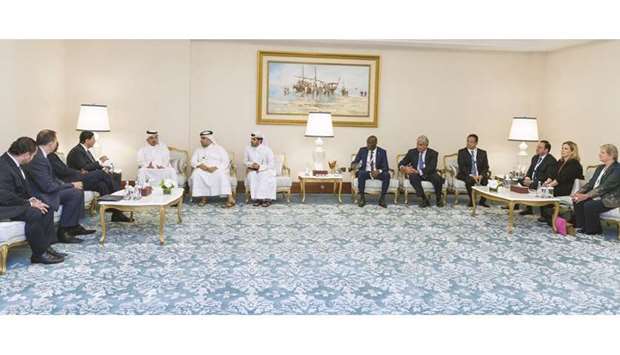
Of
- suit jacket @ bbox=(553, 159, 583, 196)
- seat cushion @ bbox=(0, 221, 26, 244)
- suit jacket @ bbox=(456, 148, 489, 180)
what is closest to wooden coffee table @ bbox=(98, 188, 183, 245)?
seat cushion @ bbox=(0, 221, 26, 244)

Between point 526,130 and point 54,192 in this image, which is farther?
point 526,130

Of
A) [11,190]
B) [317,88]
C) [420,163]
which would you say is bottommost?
[11,190]

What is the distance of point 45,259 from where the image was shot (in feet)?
16.9

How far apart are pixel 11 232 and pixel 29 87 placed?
399cm

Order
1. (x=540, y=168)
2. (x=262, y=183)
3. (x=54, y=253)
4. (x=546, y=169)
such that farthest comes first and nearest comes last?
(x=262, y=183), (x=540, y=168), (x=546, y=169), (x=54, y=253)

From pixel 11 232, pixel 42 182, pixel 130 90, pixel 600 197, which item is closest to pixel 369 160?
pixel 600 197

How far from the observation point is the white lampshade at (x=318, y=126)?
31.6 feet

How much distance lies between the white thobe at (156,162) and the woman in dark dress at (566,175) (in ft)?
20.4

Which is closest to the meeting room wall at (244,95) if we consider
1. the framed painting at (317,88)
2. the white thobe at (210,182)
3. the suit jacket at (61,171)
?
the framed painting at (317,88)

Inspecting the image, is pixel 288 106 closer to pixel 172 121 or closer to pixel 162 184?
pixel 172 121

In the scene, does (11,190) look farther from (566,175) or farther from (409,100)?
(409,100)

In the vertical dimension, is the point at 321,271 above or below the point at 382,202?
below
